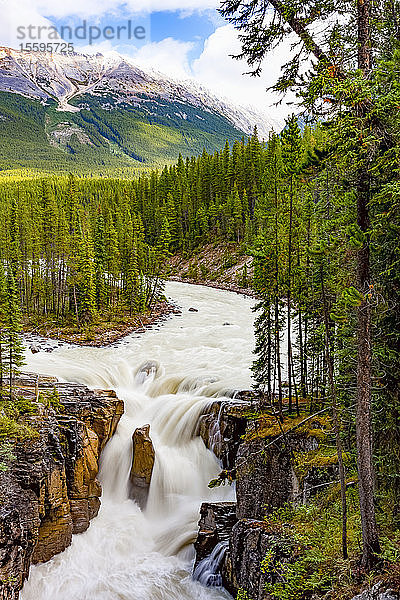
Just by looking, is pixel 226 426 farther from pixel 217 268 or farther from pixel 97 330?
pixel 217 268

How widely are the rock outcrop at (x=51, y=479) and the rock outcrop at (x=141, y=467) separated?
5.24ft

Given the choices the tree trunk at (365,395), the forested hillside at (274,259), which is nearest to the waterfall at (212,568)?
the forested hillside at (274,259)

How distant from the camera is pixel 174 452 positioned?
2069 centimetres

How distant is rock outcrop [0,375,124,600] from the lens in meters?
13.8

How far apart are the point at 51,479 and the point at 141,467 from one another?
15.0 ft

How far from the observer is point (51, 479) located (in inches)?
647

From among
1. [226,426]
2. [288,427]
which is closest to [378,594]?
[288,427]

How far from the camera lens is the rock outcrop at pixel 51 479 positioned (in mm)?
13828

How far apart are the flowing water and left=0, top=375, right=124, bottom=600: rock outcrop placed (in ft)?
2.71

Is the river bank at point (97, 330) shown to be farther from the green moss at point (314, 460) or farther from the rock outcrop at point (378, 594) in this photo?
the rock outcrop at point (378, 594)

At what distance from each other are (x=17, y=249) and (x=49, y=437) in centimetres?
3551

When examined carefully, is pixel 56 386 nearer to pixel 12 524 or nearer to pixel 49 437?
pixel 49 437

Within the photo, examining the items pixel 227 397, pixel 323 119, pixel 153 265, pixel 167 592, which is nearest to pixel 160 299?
pixel 153 265

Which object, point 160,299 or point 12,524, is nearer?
point 12,524
